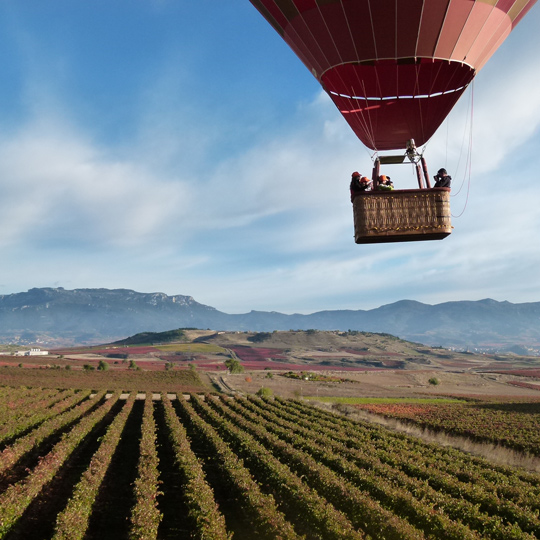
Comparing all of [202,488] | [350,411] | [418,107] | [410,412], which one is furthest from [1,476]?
[410,412]

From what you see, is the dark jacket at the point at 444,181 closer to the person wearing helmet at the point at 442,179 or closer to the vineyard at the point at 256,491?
the person wearing helmet at the point at 442,179

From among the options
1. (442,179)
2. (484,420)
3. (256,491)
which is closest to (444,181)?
(442,179)

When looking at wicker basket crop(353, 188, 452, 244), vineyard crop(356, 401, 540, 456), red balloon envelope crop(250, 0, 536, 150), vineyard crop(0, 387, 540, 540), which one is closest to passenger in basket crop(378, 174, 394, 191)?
wicker basket crop(353, 188, 452, 244)

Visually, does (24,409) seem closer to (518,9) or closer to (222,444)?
(222,444)

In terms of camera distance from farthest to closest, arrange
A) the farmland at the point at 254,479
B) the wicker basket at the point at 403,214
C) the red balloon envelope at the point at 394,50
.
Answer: the farmland at the point at 254,479, the red balloon envelope at the point at 394,50, the wicker basket at the point at 403,214

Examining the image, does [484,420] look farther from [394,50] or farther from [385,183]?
[394,50]

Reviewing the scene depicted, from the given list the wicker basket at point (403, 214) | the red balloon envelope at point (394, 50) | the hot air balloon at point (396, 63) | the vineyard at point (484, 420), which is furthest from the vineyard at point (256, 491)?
the red balloon envelope at point (394, 50)
